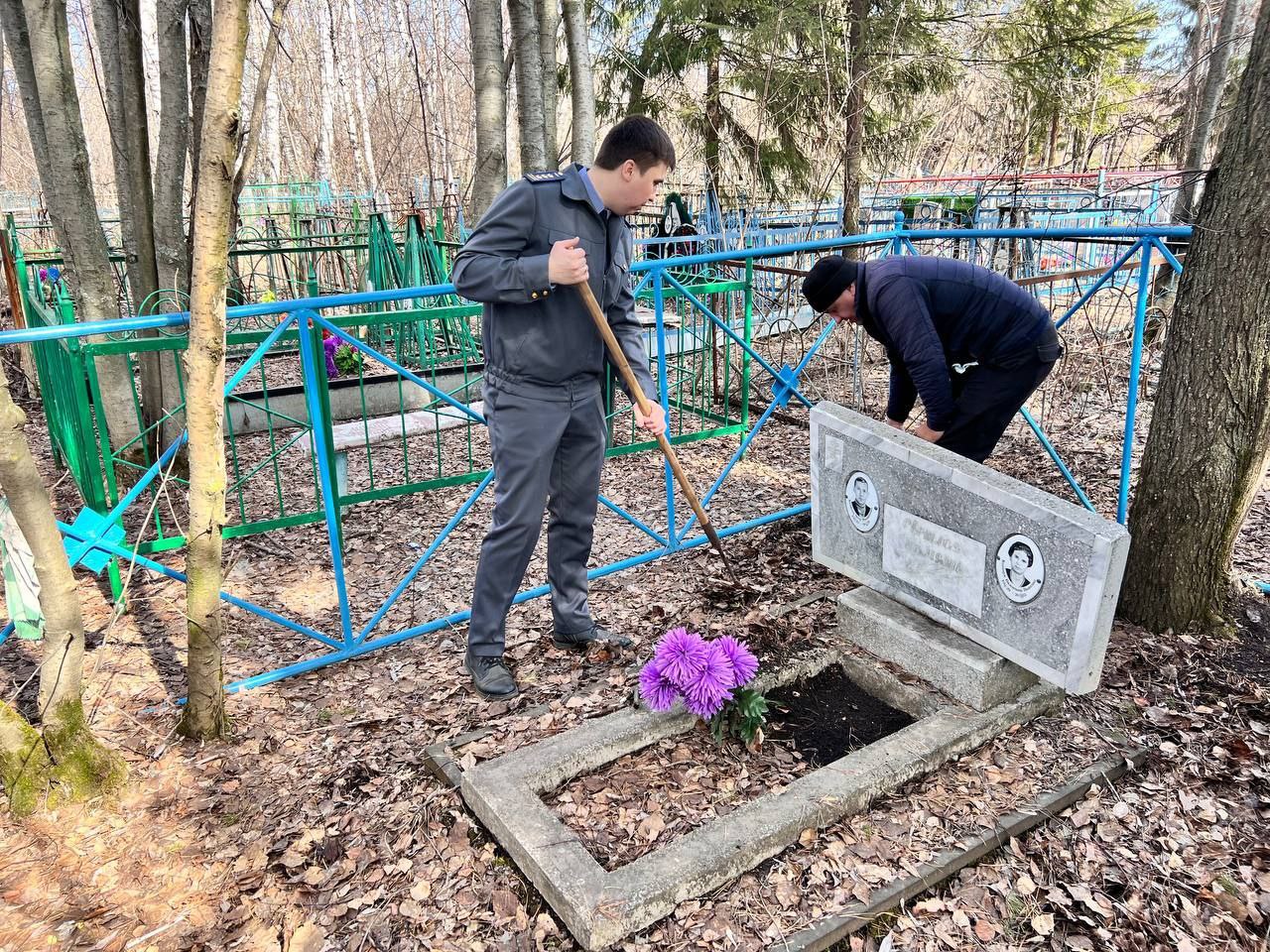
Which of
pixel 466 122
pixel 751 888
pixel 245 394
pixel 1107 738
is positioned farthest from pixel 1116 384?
pixel 466 122

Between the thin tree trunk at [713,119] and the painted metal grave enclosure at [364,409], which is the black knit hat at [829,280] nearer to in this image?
the painted metal grave enclosure at [364,409]

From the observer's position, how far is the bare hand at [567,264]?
2650 mm

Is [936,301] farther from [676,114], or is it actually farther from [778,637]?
[676,114]

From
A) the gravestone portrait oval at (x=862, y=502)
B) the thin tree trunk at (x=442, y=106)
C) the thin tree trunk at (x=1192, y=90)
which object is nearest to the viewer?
the gravestone portrait oval at (x=862, y=502)

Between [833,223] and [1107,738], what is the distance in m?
10.1

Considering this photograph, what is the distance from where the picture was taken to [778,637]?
347 cm

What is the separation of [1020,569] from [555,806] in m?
1.63

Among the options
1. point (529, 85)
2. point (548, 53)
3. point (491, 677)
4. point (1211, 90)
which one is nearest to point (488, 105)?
point (529, 85)

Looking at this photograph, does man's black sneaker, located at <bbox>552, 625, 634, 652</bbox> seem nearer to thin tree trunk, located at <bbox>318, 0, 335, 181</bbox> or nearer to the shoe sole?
the shoe sole

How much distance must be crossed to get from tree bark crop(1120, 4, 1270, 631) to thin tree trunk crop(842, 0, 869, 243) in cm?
567

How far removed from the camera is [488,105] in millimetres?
7000

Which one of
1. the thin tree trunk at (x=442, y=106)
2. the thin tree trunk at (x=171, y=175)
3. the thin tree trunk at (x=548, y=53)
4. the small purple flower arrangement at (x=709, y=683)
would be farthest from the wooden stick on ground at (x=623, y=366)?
the thin tree trunk at (x=442, y=106)

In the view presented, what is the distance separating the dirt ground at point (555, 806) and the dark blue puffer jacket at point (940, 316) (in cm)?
112

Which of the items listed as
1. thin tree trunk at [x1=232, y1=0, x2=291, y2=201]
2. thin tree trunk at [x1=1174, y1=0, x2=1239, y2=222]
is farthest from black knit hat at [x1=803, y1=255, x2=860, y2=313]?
thin tree trunk at [x1=1174, y1=0, x2=1239, y2=222]
